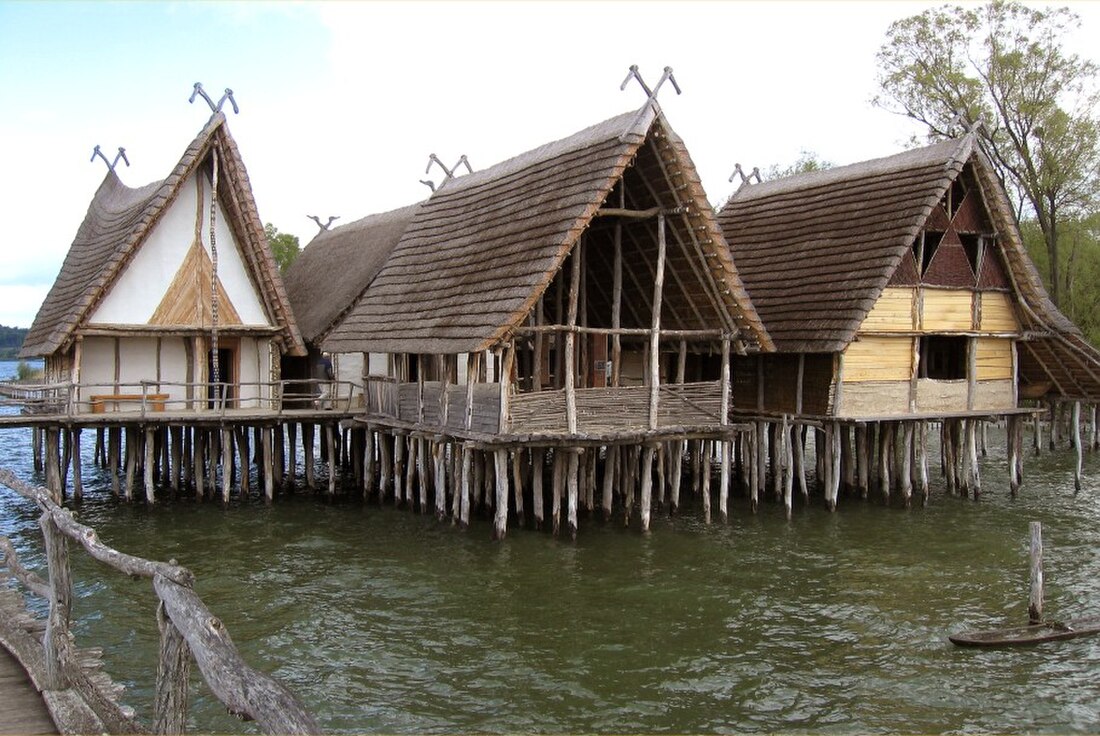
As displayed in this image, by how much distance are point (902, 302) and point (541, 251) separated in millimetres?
8297

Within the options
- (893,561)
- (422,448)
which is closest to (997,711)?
(893,561)

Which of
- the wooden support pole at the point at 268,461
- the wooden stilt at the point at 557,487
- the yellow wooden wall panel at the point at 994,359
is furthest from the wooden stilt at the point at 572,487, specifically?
the yellow wooden wall panel at the point at 994,359

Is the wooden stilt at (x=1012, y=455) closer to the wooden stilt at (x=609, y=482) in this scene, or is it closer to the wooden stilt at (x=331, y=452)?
the wooden stilt at (x=609, y=482)

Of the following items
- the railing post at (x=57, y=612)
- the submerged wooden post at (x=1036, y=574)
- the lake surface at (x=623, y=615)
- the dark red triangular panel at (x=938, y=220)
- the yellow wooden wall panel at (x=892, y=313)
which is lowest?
the lake surface at (x=623, y=615)

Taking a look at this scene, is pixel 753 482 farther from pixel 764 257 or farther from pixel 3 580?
pixel 3 580

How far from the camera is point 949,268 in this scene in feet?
66.6

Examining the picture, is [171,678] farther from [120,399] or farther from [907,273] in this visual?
[907,273]

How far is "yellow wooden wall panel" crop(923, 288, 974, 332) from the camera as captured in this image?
20078 millimetres

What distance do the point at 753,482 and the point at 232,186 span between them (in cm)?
1259

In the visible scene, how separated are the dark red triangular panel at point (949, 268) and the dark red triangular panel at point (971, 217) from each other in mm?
311

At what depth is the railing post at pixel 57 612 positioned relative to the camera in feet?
20.3

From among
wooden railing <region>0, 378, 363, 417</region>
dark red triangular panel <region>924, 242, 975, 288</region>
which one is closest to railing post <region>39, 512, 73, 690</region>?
wooden railing <region>0, 378, 363, 417</region>

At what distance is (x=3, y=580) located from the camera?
9156 millimetres

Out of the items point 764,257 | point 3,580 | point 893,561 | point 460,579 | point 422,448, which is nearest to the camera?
point 3,580
